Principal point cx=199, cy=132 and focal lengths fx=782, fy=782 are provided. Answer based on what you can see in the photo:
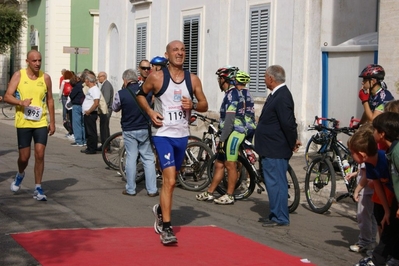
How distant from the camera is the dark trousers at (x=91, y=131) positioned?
17766 mm

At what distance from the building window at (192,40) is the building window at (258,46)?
3267mm

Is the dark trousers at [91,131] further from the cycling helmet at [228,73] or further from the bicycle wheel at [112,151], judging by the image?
the cycling helmet at [228,73]

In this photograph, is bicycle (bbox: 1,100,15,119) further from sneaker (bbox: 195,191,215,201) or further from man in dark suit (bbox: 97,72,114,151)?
sneaker (bbox: 195,191,215,201)

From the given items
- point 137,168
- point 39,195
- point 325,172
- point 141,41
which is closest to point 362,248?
point 325,172

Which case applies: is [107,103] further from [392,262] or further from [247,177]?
[392,262]

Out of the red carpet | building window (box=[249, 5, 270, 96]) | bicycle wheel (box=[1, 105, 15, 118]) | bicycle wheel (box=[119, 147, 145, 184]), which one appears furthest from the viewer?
bicycle wheel (box=[1, 105, 15, 118])

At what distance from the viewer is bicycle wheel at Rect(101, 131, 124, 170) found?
14.8 metres

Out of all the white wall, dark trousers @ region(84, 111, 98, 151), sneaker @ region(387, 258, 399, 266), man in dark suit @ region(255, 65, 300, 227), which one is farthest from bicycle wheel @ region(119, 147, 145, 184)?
the white wall

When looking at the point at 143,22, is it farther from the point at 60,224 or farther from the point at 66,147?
the point at 60,224

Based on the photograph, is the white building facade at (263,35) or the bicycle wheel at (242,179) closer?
the bicycle wheel at (242,179)

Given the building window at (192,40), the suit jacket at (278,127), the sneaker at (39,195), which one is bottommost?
the sneaker at (39,195)

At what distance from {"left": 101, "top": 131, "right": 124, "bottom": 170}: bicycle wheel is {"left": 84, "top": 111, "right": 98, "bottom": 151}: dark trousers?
2.82 meters

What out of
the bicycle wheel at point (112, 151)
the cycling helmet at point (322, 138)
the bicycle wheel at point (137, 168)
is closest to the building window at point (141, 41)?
the bicycle wheel at point (112, 151)

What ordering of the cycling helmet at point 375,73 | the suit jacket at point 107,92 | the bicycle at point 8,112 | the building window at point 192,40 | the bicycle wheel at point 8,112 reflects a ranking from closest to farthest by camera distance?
the cycling helmet at point 375,73 < the suit jacket at point 107,92 < the building window at point 192,40 < the bicycle at point 8,112 < the bicycle wheel at point 8,112
